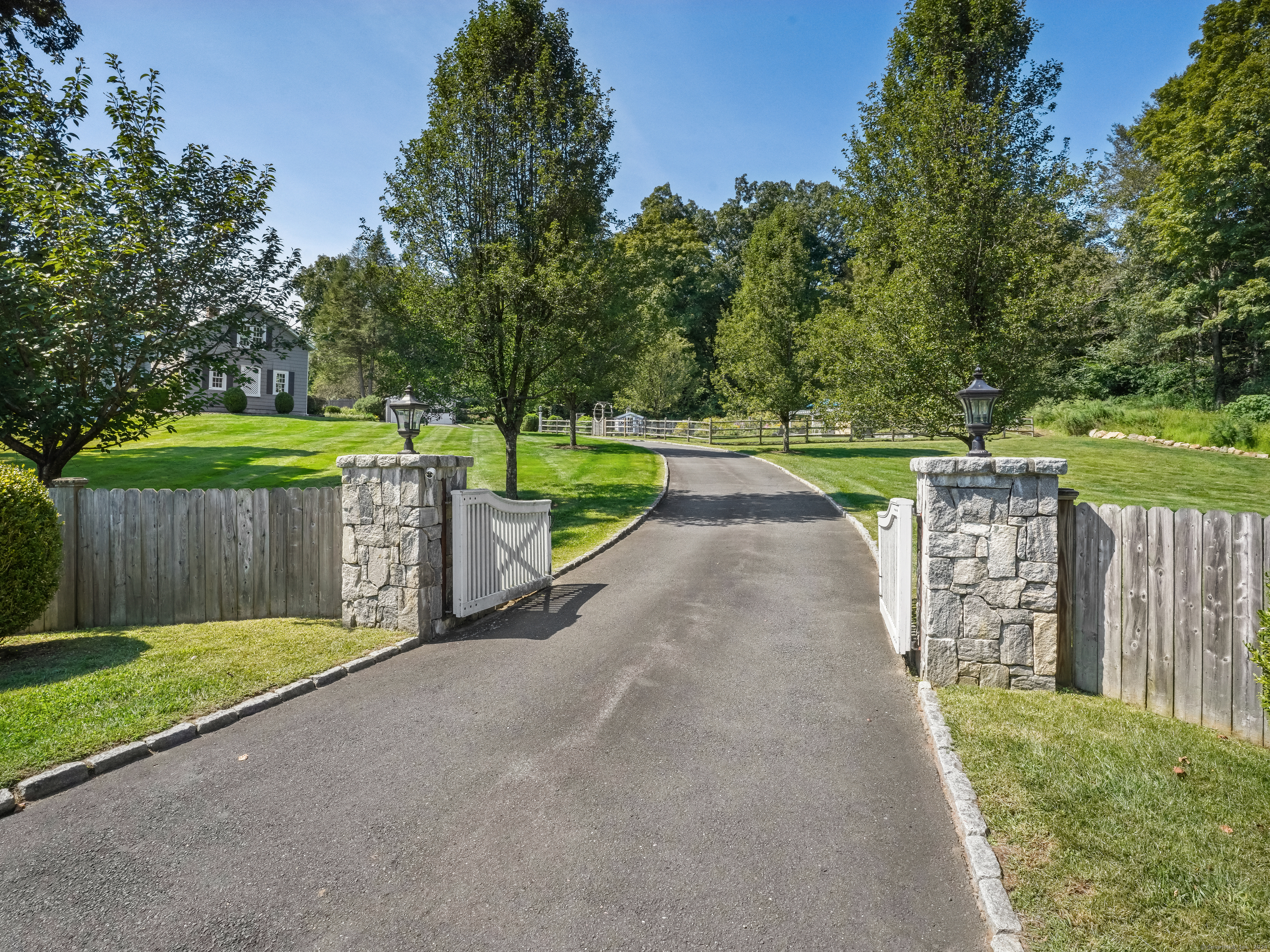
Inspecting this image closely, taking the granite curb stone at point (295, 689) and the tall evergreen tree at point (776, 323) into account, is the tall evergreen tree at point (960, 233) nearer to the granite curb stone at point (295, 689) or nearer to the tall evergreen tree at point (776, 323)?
the granite curb stone at point (295, 689)

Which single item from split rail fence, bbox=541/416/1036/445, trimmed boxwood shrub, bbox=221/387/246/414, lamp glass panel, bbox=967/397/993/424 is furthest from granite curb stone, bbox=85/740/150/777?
split rail fence, bbox=541/416/1036/445

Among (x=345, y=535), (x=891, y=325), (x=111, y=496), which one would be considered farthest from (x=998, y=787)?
(x=891, y=325)

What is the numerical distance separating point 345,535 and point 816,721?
5190 mm

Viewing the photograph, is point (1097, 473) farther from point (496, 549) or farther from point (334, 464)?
point (334, 464)

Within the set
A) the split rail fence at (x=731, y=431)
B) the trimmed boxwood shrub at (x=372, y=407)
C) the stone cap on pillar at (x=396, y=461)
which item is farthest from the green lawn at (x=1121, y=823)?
the trimmed boxwood shrub at (x=372, y=407)

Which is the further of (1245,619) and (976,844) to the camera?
(1245,619)

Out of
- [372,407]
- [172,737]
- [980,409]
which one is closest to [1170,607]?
[980,409]

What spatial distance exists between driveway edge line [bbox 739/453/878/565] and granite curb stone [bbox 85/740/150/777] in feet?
26.7

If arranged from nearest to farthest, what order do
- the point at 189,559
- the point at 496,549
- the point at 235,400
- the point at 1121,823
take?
the point at 1121,823
the point at 189,559
the point at 496,549
the point at 235,400

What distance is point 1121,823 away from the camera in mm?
3348

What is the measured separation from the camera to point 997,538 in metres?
5.32

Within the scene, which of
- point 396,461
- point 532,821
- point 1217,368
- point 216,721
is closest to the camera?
point 532,821

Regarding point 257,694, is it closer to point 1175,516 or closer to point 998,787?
point 998,787

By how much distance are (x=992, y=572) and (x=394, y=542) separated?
18.9 ft
